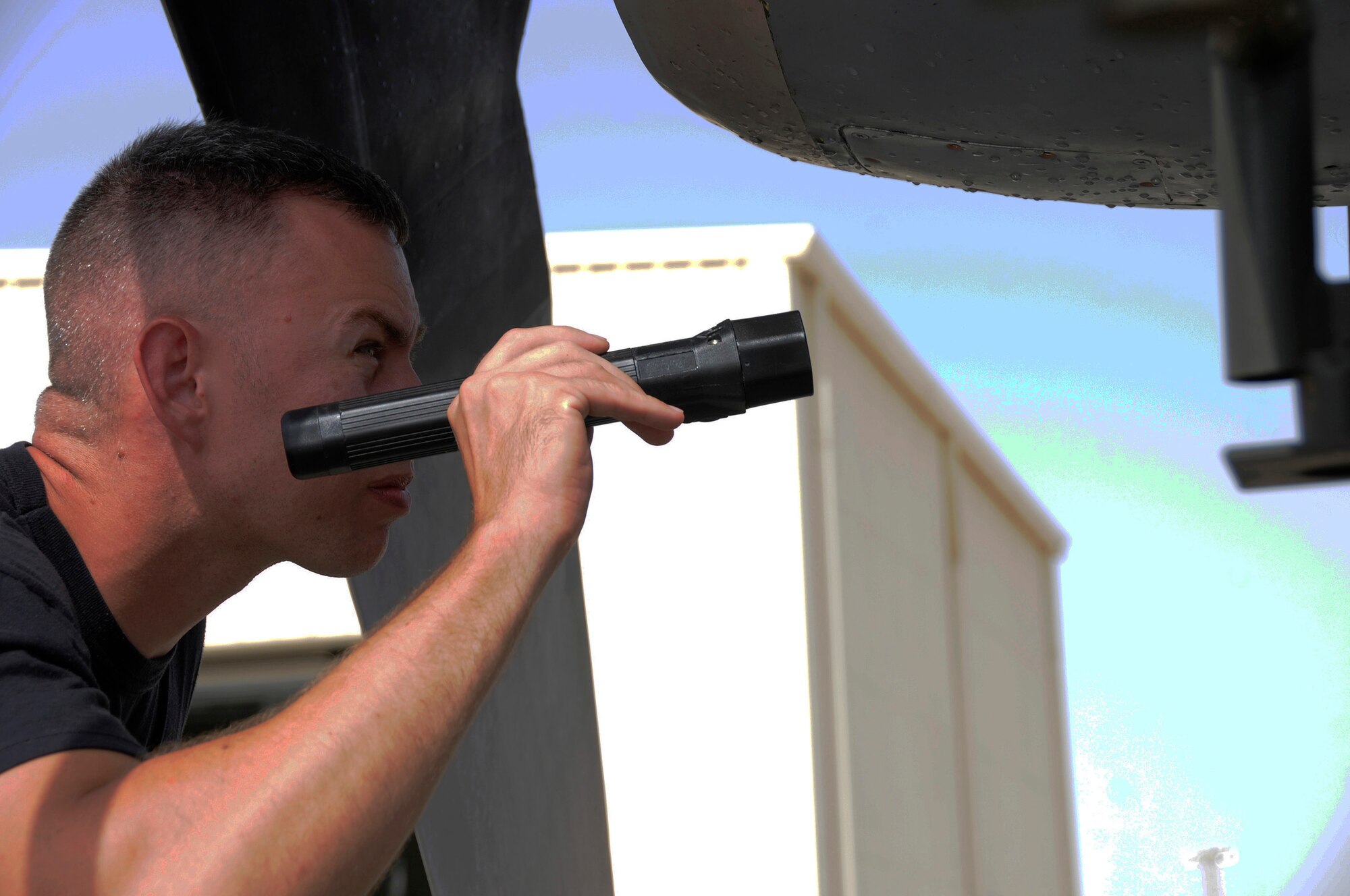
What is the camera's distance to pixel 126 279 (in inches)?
64.0

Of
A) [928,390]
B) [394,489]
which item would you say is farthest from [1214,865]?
[394,489]

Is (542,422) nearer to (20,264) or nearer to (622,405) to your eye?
(622,405)

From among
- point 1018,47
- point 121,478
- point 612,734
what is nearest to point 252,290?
point 121,478

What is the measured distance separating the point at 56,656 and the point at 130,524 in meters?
0.36

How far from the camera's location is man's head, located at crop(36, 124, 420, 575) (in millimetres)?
1538

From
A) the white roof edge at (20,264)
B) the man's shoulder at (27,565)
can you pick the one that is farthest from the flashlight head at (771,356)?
the white roof edge at (20,264)

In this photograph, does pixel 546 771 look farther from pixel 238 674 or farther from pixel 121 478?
pixel 238 674

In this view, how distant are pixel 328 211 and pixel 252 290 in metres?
0.15

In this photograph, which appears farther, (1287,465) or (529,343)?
(529,343)

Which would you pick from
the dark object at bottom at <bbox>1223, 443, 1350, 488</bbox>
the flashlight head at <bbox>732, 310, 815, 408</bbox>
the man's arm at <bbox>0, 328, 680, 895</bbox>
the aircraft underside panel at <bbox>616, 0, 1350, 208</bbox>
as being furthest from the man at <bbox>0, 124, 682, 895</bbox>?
the dark object at bottom at <bbox>1223, 443, 1350, 488</bbox>

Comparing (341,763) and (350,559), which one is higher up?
(350,559)

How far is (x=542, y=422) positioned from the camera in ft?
4.15

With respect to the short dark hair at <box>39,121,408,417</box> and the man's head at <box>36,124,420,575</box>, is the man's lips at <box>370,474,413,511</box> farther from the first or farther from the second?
the short dark hair at <box>39,121,408,417</box>

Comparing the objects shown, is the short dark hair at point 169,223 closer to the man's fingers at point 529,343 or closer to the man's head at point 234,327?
the man's head at point 234,327
